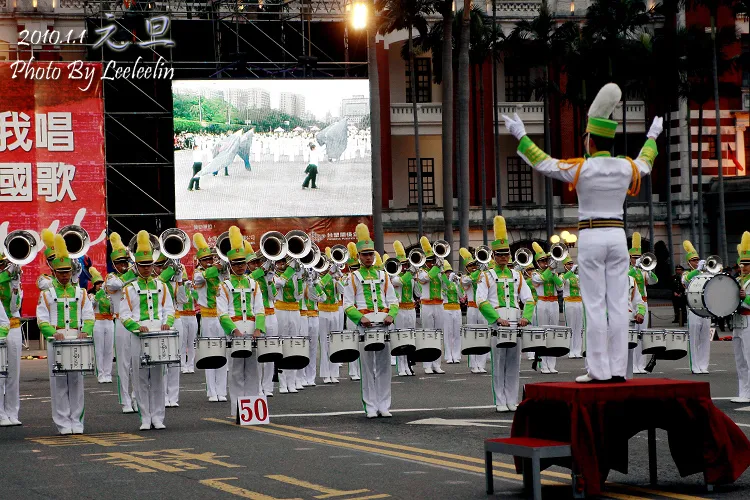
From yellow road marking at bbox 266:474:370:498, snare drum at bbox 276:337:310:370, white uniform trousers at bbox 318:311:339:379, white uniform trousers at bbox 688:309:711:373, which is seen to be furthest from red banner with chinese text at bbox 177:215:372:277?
yellow road marking at bbox 266:474:370:498

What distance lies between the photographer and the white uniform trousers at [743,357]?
699 inches

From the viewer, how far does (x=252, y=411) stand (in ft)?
52.9

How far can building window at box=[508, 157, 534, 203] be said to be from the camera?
191 ft

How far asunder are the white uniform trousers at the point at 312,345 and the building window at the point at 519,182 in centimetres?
3408

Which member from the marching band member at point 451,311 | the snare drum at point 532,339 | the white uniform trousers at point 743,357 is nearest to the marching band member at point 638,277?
the marching band member at point 451,311

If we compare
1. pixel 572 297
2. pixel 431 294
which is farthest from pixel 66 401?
pixel 572 297

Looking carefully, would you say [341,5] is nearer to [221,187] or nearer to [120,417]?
[221,187]

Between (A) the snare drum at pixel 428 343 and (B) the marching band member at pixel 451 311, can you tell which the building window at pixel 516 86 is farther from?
(A) the snare drum at pixel 428 343

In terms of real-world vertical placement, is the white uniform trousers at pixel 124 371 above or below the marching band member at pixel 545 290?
below

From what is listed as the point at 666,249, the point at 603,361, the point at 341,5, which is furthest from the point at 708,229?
the point at 603,361

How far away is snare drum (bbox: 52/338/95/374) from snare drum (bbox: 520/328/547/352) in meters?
5.40

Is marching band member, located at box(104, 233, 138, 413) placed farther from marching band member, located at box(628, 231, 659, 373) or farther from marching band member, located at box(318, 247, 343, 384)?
marching band member, located at box(628, 231, 659, 373)

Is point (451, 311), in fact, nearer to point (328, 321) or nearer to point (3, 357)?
point (328, 321)

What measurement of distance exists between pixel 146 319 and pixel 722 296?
763 cm
